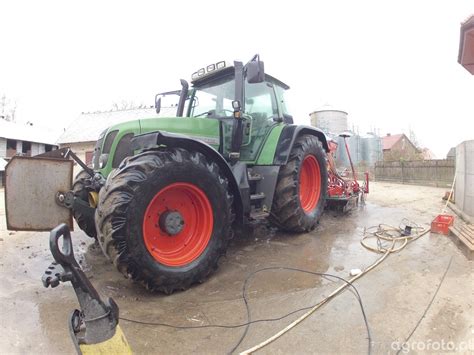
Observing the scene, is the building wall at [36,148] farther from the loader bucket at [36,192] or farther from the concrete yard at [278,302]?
the loader bucket at [36,192]

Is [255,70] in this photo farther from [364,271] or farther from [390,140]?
[390,140]

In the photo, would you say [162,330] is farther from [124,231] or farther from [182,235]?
[182,235]

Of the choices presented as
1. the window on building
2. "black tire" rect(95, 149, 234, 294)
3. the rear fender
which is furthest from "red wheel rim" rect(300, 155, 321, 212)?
the window on building

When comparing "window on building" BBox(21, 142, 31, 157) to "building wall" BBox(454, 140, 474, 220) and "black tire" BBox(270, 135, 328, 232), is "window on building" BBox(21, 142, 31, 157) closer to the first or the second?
"black tire" BBox(270, 135, 328, 232)

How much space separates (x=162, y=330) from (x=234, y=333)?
543 mm

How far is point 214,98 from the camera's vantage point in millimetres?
4734

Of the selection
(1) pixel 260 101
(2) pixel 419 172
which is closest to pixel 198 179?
(1) pixel 260 101

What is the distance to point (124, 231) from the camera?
8.77 feet

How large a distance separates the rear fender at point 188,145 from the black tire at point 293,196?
105 centimetres

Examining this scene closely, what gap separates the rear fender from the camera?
3043 mm

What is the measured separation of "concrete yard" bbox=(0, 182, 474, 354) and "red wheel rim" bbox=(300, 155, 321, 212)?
1033 millimetres

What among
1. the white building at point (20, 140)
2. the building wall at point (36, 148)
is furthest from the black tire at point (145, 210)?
the building wall at point (36, 148)

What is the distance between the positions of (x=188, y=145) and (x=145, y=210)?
0.83 m

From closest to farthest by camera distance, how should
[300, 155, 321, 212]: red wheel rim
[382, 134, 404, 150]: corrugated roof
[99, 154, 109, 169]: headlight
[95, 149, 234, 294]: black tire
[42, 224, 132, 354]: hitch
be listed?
[42, 224, 132, 354]: hitch < [95, 149, 234, 294]: black tire < [99, 154, 109, 169]: headlight < [300, 155, 321, 212]: red wheel rim < [382, 134, 404, 150]: corrugated roof
